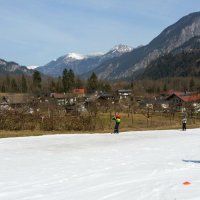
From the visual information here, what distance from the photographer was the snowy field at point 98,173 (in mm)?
7801

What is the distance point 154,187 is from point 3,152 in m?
8.08

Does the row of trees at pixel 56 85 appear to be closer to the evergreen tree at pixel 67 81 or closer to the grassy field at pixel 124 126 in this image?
the evergreen tree at pixel 67 81

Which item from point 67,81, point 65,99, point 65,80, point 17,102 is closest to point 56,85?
point 65,80

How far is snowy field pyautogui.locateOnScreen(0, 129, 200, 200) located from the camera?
307 inches

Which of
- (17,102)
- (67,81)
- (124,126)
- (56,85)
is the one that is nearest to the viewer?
(124,126)

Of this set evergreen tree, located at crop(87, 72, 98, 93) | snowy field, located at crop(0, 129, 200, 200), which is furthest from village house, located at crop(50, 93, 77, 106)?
snowy field, located at crop(0, 129, 200, 200)

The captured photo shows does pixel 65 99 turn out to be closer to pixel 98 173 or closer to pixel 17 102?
pixel 17 102

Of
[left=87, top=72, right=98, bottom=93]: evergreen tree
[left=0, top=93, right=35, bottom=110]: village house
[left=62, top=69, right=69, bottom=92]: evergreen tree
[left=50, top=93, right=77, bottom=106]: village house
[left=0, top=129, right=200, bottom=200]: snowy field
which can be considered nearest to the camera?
[left=0, top=129, right=200, bottom=200]: snowy field

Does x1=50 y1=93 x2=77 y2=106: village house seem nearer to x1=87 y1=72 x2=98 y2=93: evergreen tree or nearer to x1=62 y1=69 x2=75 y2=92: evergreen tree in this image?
x1=62 y1=69 x2=75 y2=92: evergreen tree

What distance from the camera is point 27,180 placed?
9.38 meters

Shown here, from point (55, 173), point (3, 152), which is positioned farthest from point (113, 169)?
point (3, 152)

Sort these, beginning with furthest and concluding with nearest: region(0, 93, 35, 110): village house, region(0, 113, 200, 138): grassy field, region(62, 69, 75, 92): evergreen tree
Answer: region(62, 69, 75, 92): evergreen tree, region(0, 93, 35, 110): village house, region(0, 113, 200, 138): grassy field

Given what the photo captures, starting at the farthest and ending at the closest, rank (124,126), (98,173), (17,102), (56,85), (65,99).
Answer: (56,85) → (65,99) → (17,102) → (124,126) → (98,173)

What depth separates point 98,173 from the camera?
10.4 meters
